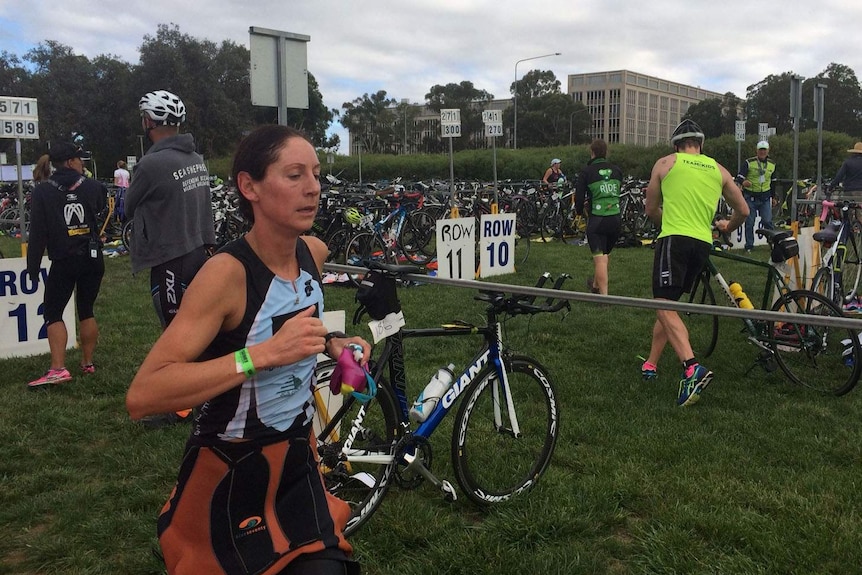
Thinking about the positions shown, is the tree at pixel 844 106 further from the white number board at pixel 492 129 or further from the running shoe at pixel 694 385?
the running shoe at pixel 694 385

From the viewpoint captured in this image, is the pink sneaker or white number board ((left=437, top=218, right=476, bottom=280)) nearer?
the pink sneaker

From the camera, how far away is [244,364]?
152 cm

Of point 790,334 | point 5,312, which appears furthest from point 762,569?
point 5,312

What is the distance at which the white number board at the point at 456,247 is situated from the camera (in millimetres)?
9805

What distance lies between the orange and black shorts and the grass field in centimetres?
142

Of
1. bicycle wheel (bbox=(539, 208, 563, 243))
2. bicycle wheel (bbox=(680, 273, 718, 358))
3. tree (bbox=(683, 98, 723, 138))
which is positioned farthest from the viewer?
tree (bbox=(683, 98, 723, 138))

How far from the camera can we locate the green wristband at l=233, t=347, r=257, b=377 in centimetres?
151

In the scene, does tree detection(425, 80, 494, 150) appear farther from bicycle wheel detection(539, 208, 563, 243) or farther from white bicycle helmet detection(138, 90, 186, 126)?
white bicycle helmet detection(138, 90, 186, 126)

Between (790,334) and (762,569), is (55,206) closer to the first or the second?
(762,569)

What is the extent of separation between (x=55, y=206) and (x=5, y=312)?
63.8 inches

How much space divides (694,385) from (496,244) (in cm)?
598

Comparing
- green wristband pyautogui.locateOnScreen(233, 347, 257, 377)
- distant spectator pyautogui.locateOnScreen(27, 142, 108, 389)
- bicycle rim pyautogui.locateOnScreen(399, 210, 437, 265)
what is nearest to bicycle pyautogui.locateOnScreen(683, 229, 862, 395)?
green wristband pyautogui.locateOnScreen(233, 347, 257, 377)

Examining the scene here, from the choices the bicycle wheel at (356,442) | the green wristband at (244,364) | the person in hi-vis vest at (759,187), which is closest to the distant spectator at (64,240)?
the bicycle wheel at (356,442)

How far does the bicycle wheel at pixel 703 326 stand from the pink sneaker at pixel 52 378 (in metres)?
5.34
